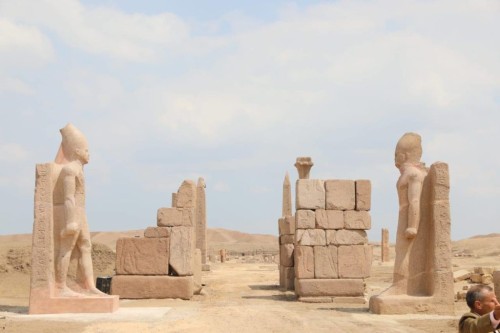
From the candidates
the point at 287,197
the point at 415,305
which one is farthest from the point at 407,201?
the point at 287,197

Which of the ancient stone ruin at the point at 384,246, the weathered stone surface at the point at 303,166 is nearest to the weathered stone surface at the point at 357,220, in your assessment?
the weathered stone surface at the point at 303,166

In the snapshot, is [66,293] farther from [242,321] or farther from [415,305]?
[415,305]

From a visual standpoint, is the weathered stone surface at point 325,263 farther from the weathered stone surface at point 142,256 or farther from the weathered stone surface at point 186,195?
the weathered stone surface at point 142,256

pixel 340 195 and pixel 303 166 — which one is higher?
pixel 303 166

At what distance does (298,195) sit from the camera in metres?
14.0

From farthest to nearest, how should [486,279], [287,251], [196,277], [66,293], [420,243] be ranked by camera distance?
[486,279] < [287,251] < [196,277] < [420,243] < [66,293]

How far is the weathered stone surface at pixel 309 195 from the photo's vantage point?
46.0 ft

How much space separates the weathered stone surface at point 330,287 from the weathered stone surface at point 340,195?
5.30 ft

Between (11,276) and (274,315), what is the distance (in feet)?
34.2

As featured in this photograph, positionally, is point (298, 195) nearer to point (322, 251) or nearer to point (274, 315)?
point (322, 251)

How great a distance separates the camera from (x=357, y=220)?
1399 centimetres

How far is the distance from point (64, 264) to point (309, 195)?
5711mm

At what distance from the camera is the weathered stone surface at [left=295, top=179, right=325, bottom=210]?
1401 cm

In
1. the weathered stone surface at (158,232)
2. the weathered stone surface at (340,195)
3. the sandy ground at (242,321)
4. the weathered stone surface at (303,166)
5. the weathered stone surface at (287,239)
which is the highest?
the weathered stone surface at (303,166)
